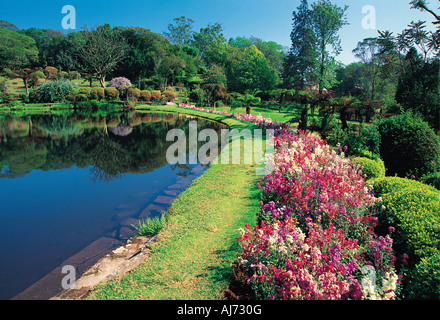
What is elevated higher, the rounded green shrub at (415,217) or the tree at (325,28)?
the tree at (325,28)

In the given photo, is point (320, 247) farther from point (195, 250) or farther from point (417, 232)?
point (195, 250)

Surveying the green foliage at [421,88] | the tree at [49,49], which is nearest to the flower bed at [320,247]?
the green foliage at [421,88]

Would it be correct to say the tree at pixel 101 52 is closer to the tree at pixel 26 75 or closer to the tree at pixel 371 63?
the tree at pixel 26 75

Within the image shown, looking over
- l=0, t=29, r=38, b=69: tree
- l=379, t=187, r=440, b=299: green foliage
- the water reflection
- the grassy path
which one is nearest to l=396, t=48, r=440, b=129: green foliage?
l=379, t=187, r=440, b=299: green foliage

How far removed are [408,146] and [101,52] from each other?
164 feet

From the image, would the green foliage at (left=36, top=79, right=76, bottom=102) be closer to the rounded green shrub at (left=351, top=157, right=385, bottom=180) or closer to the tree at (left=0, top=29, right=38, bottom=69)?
the tree at (left=0, top=29, right=38, bottom=69)

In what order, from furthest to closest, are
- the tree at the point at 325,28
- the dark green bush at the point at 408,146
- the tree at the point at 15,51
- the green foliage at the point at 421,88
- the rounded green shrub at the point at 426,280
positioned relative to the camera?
the tree at the point at 15,51 → the tree at the point at 325,28 → the green foliage at the point at 421,88 → the dark green bush at the point at 408,146 → the rounded green shrub at the point at 426,280

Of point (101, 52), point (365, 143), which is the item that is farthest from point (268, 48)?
point (365, 143)

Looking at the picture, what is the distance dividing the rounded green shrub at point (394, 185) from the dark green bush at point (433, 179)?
4.62 feet

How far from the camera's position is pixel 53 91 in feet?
119

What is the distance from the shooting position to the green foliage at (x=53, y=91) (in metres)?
36.0
